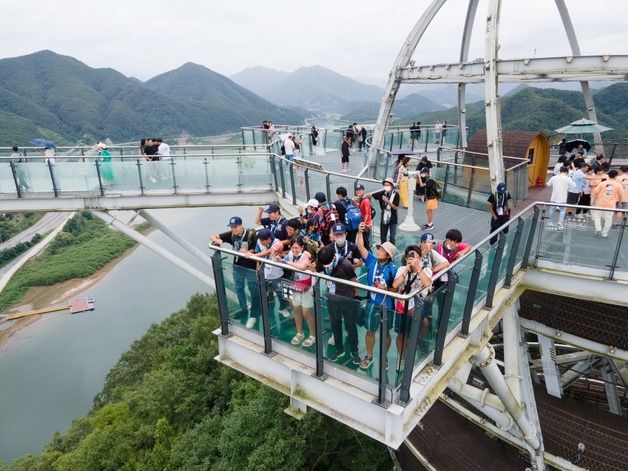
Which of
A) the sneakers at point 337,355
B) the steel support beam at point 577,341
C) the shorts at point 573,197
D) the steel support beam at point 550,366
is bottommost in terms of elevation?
the steel support beam at point 550,366

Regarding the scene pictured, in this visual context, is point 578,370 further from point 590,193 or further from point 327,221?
point 327,221

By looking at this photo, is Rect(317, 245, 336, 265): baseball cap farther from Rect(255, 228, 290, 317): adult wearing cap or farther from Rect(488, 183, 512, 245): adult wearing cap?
Rect(488, 183, 512, 245): adult wearing cap

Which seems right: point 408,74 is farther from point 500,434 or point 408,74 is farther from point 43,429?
point 43,429

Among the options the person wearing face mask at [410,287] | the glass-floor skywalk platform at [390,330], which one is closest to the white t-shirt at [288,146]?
the glass-floor skywalk platform at [390,330]

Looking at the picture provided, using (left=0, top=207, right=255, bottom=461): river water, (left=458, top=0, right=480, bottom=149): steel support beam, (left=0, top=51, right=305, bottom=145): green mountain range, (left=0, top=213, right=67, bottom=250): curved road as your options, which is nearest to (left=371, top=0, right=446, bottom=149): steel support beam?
(left=458, top=0, right=480, bottom=149): steel support beam

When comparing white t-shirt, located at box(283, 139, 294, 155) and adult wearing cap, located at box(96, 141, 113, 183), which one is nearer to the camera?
adult wearing cap, located at box(96, 141, 113, 183)

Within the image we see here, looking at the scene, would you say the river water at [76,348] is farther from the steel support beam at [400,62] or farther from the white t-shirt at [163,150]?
the steel support beam at [400,62]

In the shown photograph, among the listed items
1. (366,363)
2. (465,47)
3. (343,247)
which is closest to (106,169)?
(343,247)
